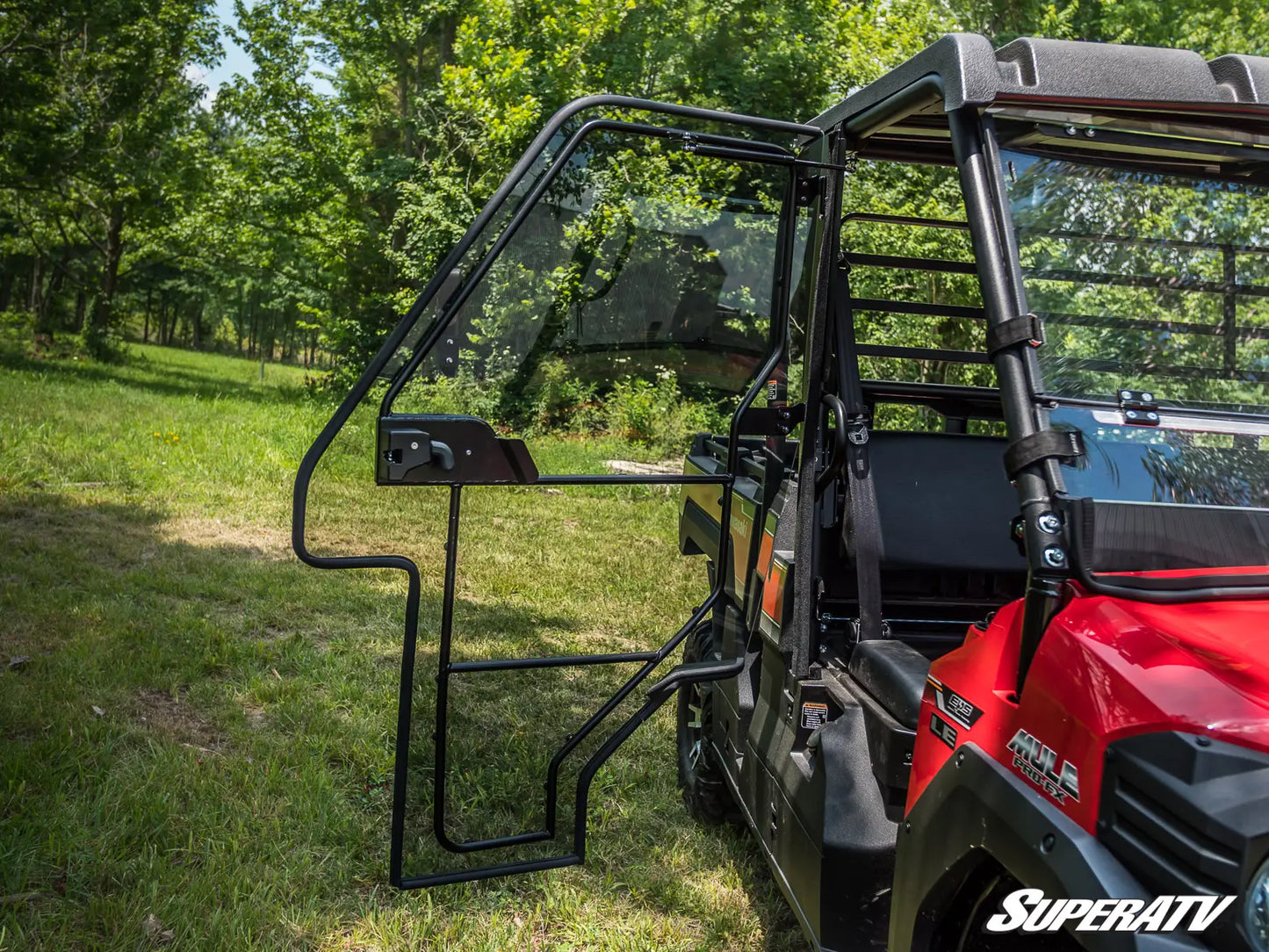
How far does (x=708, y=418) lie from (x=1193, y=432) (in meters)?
1.63

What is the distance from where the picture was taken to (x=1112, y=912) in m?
1.27

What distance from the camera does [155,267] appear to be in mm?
43875

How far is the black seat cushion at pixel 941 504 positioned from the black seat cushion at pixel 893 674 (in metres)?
0.42

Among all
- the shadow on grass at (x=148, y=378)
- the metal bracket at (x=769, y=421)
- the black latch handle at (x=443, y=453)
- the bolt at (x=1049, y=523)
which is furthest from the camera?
the shadow on grass at (x=148, y=378)

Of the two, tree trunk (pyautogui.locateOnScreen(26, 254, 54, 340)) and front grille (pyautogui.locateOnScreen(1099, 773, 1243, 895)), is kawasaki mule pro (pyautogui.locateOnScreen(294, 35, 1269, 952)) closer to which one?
front grille (pyautogui.locateOnScreen(1099, 773, 1243, 895))

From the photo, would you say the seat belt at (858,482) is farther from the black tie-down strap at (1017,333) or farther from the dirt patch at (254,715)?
the dirt patch at (254,715)

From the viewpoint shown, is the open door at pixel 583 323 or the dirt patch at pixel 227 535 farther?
the dirt patch at pixel 227 535

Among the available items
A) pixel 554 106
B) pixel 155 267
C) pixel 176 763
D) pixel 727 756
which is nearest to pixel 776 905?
pixel 727 756

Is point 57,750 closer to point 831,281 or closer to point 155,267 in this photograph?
point 831,281

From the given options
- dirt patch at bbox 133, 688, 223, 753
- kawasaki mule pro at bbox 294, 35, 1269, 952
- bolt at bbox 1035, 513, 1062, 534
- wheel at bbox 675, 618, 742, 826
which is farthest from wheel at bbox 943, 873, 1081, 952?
dirt patch at bbox 133, 688, 223, 753

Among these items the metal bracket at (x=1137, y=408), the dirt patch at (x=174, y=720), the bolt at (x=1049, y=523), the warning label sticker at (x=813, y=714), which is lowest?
the dirt patch at (x=174, y=720)

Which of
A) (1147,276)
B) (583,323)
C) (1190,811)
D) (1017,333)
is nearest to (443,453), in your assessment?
(583,323)

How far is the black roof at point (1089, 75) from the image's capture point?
1819 mm

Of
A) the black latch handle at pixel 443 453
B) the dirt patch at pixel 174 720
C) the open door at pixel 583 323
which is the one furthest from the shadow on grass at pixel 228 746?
the black latch handle at pixel 443 453
